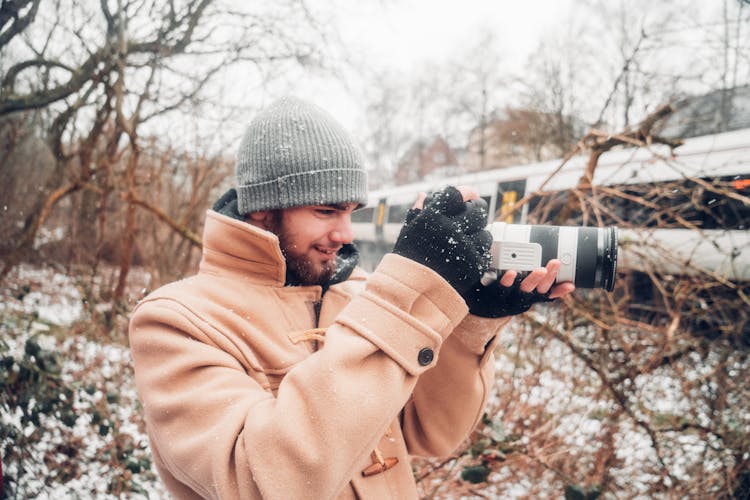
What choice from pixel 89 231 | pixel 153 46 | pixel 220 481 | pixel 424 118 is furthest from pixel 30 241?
pixel 424 118

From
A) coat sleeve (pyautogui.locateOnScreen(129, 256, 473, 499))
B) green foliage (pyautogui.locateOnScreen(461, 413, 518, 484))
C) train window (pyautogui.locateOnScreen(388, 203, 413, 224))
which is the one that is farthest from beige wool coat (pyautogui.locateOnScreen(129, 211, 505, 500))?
train window (pyautogui.locateOnScreen(388, 203, 413, 224))

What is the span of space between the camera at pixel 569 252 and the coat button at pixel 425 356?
0.33m

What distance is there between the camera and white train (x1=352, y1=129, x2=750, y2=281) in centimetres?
A: 303

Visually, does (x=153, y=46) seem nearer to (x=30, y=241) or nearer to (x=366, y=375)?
(x=30, y=241)

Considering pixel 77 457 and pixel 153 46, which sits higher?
pixel 153 46

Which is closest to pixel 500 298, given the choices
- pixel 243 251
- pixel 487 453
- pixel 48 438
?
pixel 243 251

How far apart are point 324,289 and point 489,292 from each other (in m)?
0.49

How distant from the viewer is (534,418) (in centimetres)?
320

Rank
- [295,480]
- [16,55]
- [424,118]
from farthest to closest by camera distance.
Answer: [424,118] < [16,55] < [295,480]

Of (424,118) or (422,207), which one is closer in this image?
(422,207)

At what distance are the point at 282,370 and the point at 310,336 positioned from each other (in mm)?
112

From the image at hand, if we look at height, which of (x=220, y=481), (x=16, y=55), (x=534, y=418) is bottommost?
(x=534, y=418)

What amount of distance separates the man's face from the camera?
1.47 feet

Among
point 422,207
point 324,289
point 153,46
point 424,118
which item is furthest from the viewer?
point 424,118
